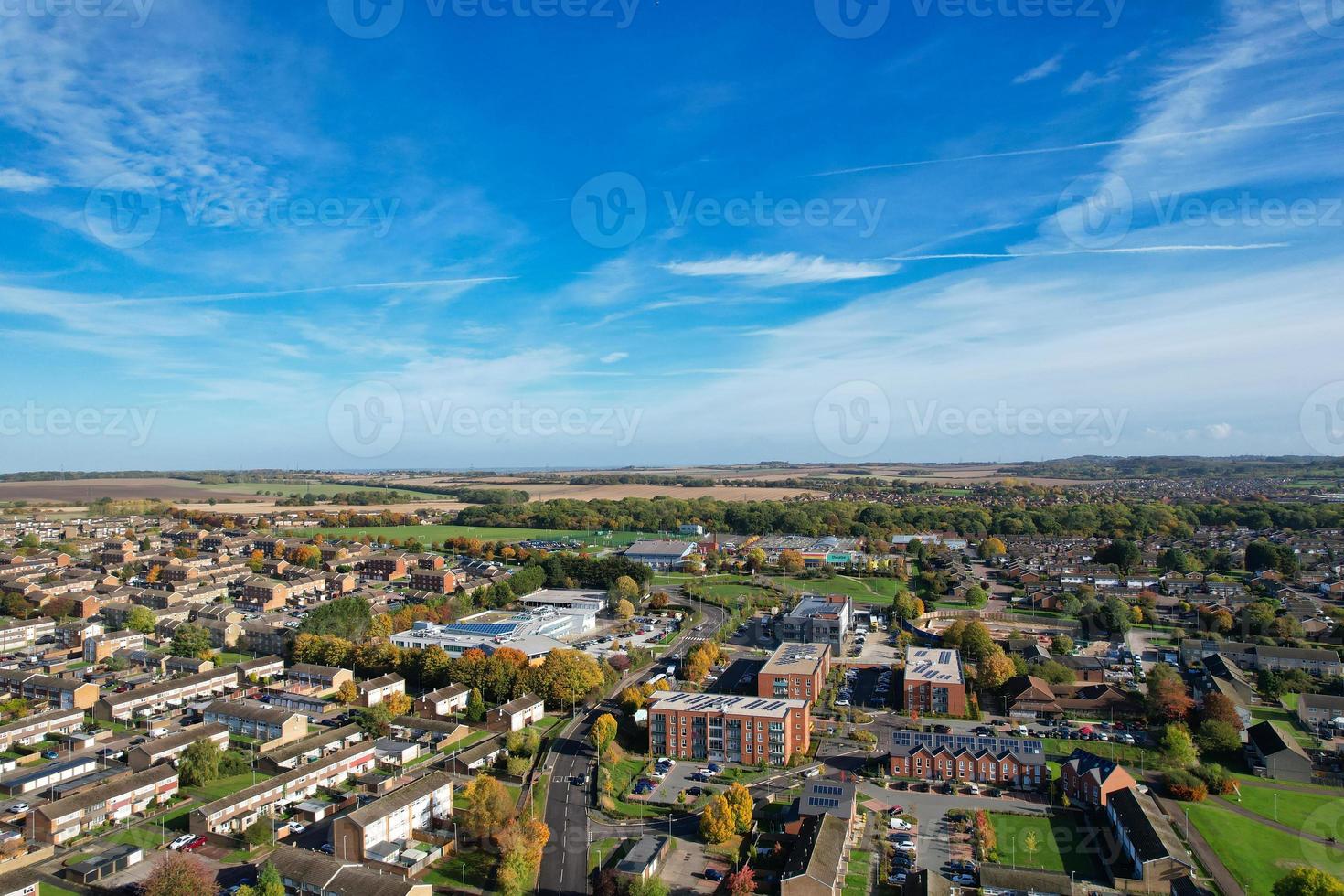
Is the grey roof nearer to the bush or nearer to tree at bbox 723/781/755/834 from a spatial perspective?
tree at bbox 723/781/755/834

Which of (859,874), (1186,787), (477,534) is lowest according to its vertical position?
(859,874)

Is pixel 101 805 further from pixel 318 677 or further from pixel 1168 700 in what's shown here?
pixel 1168 700

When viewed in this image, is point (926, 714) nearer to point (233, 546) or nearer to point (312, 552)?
point (312, 552)

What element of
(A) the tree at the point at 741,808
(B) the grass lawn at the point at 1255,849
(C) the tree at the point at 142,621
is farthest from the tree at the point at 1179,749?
(C) the tree at the point at 142,621

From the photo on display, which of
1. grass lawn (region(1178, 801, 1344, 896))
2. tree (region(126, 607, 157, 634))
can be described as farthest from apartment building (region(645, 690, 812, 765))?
tree (region(126, 607, 157, 634))

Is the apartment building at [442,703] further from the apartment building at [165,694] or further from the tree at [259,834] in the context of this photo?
the apartment building at [165,694]

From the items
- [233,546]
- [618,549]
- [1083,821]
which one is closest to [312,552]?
[233,546]

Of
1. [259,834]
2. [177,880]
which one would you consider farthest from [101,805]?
[177,880]
